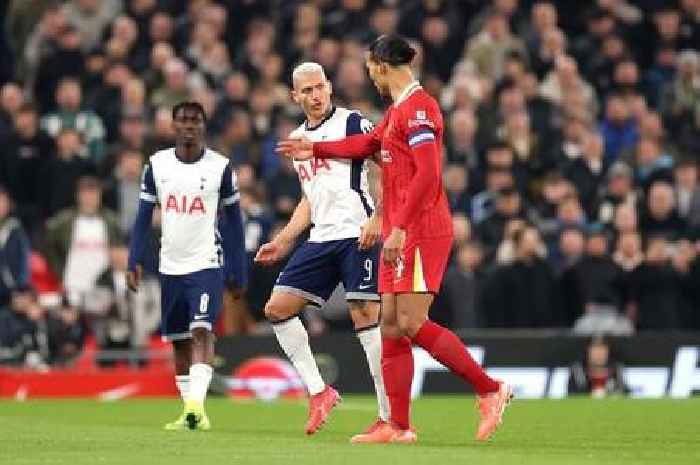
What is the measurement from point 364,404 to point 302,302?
5.85 metres

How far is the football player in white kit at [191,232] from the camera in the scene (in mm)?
15914

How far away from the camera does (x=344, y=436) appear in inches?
571

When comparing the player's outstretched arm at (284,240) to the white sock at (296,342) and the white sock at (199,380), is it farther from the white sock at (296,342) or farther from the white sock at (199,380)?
the white sock at (199,380)

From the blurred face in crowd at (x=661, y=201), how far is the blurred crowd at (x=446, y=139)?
2cm

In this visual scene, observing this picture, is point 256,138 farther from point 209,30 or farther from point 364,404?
point 364,404

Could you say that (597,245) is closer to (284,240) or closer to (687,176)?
(687,176)

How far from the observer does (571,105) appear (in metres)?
26.5

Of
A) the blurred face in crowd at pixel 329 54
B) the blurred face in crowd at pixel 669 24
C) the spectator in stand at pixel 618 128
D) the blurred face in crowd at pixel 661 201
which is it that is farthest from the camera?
the blurred face in crowd at pixel 669 24

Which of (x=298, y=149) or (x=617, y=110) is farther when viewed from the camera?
(x=617, y=110)

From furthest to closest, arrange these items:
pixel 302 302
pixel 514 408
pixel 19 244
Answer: pixel 19 244, pixel 514 408, pixel 302 302

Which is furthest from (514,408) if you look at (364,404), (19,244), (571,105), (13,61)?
(13,61)

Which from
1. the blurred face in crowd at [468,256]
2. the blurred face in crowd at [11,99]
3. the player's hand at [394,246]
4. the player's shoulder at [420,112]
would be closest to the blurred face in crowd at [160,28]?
the blurred face in crowd at [11,99]

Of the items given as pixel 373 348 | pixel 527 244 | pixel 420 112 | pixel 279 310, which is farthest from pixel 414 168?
pixel 527 244

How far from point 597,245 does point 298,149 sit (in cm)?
1031
